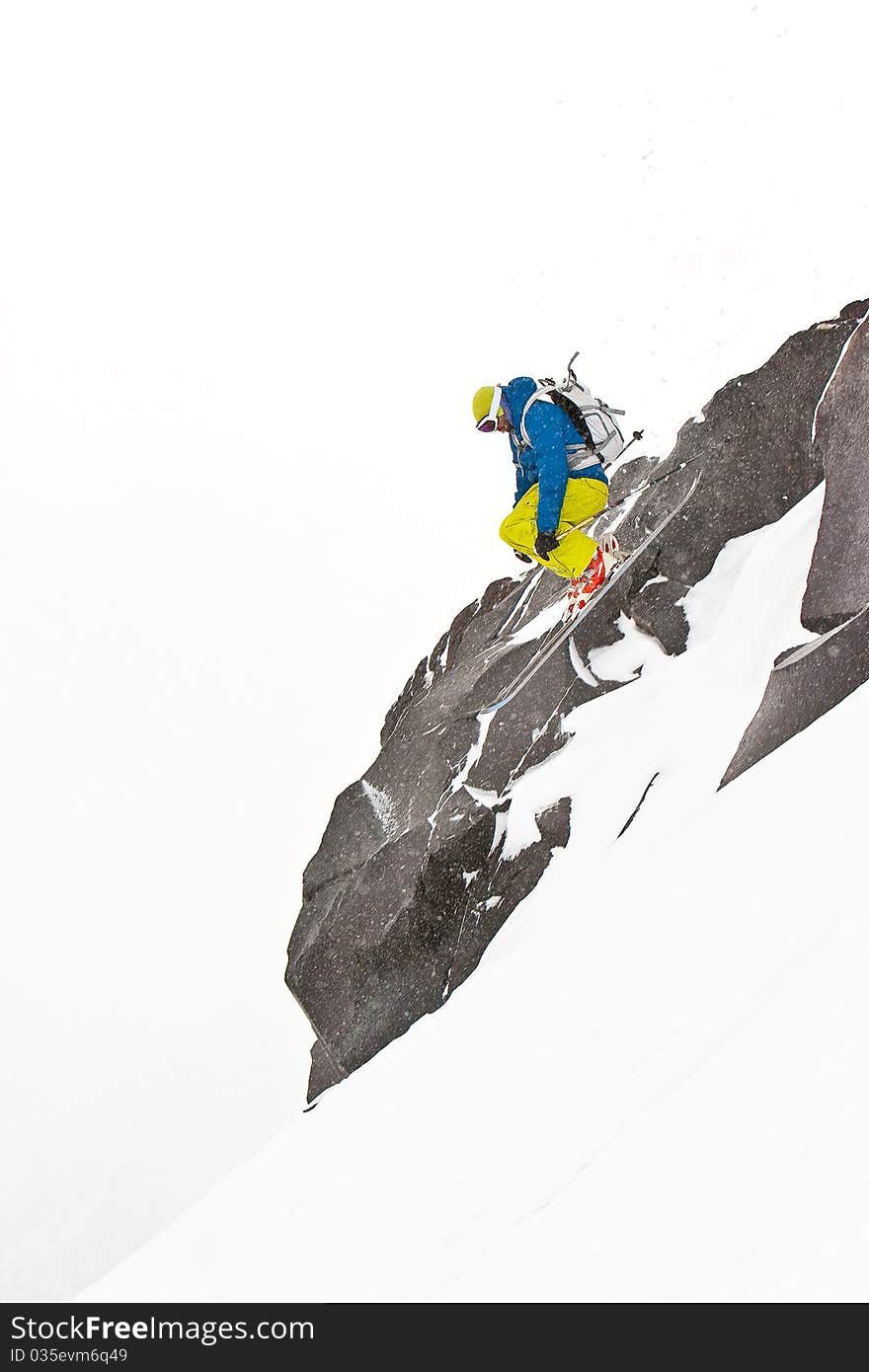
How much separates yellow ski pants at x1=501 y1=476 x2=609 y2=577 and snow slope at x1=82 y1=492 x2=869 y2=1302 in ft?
8.49

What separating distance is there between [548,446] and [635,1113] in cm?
566

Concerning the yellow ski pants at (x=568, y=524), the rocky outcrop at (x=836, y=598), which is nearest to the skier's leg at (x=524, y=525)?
the yellow ski pants at (x=568, y=524)

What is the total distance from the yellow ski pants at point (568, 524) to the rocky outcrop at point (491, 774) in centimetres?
91

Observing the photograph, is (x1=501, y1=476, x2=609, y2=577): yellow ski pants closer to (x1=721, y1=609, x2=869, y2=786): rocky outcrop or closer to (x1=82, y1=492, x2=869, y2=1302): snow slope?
(x1=82, y1=492, x2=869, y2=1302): snow slope

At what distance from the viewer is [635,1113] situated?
2.92m

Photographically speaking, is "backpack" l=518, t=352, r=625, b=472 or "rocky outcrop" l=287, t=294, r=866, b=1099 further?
"rocky outcrop" l=287, t=294, r=866, b=1099

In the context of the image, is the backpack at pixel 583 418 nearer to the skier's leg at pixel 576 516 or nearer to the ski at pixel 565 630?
the skier's leg at pixel 576 516

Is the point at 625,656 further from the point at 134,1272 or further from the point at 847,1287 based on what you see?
the point at 847,1287

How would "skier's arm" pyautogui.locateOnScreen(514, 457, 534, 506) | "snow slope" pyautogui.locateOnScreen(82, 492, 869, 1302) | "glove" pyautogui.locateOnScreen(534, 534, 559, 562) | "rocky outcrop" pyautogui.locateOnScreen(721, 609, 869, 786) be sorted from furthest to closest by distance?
"skier's arm" pyautogui.locateOnScreen(514, 457, 534, 506) → "glove" pyautogui.locateOnScreen(534, 534, 559, 562) → "rocky outcrop" pyautogui.locateOnScreen(721, 609, 869, 786) → "snow slope" pyautogui.locateOnScreen(82, 492, 869, 1302)

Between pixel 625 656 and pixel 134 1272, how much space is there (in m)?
6.24

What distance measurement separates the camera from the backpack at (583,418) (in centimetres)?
759

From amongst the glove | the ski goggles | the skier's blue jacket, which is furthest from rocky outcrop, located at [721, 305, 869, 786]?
the ski goggles

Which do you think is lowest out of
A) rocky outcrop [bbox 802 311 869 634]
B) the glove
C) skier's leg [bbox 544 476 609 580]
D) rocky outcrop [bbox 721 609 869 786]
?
rocky outcrop [bbox 721 609 869 786]

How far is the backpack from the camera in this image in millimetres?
7594
